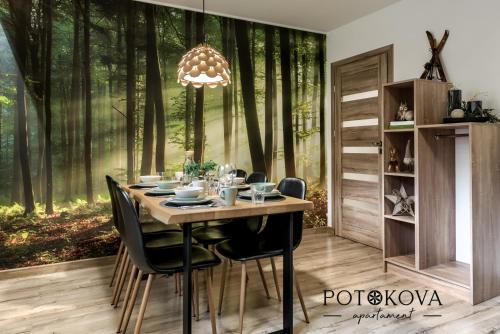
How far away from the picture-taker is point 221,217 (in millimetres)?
1861

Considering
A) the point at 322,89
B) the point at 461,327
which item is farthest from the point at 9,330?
the point at 322,89

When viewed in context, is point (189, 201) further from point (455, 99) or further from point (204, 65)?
point (455, 99)

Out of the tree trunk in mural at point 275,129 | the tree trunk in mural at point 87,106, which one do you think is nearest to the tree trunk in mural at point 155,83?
the tree trunk in mural at point 87,106

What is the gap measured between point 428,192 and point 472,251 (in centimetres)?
56

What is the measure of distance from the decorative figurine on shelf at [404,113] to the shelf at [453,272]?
1233 mm

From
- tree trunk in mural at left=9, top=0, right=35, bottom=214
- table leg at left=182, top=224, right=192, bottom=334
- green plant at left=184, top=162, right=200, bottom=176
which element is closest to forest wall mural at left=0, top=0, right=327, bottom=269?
tree trunk in mural at left=9, top=0, right=35, bottom=214

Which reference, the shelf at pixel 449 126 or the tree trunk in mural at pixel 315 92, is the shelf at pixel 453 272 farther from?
the tree trunk in mural at pixel 315 92

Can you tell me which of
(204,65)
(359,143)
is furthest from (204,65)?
(359,143)

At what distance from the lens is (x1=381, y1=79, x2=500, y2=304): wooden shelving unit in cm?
260

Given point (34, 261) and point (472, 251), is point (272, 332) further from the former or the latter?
point (34, 261)

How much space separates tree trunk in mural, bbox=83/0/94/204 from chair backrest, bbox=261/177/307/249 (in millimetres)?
1858

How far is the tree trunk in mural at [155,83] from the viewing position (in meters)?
3.72

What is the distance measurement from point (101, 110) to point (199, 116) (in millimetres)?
975

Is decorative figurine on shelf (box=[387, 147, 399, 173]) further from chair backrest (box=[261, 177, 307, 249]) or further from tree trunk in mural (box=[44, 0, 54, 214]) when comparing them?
tree trunk in mural (box=[44, 0, 54, 214])
